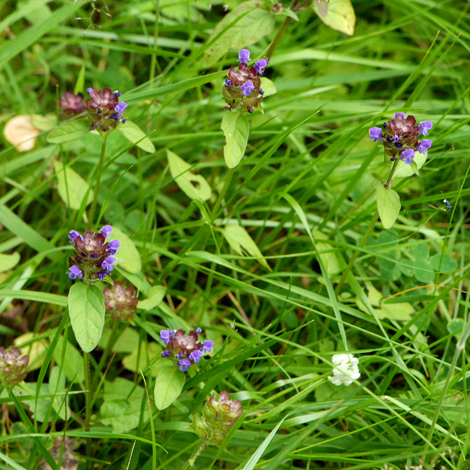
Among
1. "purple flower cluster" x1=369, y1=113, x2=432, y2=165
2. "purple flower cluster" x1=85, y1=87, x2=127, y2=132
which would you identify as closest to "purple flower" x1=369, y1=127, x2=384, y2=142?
"purple flower cluster" x1=369, y1=113, x2=432, y2=165

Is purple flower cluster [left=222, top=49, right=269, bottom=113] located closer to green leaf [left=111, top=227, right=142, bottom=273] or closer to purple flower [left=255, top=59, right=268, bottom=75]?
purple flower [left=255, top=59, right=268, bottom=75]

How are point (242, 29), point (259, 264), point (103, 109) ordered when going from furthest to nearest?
point (259, 264), point (242, 29), point (103, 109)

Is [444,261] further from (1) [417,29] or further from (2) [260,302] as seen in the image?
(1) [417,29]

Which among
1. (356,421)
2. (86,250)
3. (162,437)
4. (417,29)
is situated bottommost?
(356,421)

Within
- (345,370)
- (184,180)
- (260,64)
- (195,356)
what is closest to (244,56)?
(260,64)

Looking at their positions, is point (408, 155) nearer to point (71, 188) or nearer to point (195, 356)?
point (195, 356)

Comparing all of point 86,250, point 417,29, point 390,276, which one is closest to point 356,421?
point 390,276

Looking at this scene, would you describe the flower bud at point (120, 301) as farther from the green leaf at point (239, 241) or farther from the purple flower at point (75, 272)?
the green leaf at point (239, 241)
